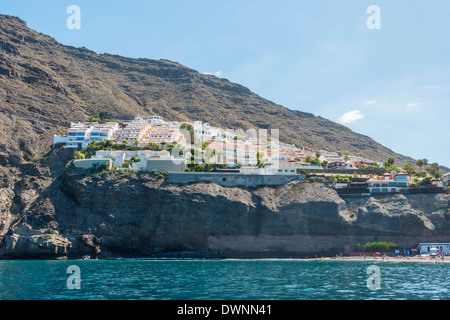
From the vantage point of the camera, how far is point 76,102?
5192 inches

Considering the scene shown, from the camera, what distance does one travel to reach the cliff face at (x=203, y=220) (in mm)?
69750

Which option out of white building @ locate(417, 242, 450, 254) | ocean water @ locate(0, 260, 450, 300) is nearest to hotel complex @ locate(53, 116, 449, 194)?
white building @ locate(417, 242, 450, 254)

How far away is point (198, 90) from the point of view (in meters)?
200

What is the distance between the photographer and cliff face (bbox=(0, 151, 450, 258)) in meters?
69.8

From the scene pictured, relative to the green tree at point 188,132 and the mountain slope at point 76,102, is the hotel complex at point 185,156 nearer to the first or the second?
the green tree at point 188,132

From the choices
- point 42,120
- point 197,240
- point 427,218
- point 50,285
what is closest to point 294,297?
point 50,285

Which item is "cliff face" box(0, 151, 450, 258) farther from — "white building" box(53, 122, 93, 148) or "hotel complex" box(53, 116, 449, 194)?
"white building" box(53, 122, 93, 148)

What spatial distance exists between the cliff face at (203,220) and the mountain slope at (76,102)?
88.8 ft

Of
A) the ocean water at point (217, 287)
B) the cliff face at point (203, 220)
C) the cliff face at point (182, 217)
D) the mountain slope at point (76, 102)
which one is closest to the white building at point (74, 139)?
the mountain slope at point (76, 102)

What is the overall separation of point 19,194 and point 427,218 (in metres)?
82.1

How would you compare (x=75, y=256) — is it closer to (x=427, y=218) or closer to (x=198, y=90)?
(x=427, y=218)

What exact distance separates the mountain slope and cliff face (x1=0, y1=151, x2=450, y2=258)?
27080 mm

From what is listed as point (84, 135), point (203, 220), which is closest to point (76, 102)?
point (84, 135)

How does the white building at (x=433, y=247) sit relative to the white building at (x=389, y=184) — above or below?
below
